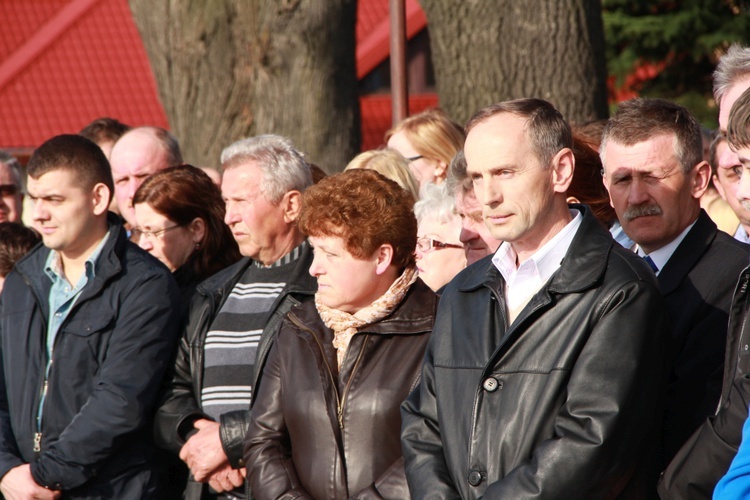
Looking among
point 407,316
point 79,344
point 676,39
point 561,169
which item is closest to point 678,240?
point 561,169

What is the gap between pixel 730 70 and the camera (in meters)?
4.34

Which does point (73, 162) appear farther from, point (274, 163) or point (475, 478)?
point (475, 478)

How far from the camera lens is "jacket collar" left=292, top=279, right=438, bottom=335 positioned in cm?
413

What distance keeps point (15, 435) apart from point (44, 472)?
37 centimetres

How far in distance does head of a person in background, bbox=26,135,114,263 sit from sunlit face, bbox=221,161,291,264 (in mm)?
643

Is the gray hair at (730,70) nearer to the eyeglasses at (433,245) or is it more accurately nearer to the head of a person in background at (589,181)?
the head of a person in background at (589,181)

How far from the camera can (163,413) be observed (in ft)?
16.1

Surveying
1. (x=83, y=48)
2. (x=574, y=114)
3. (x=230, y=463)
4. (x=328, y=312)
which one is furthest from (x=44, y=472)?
(x=83, y=48)

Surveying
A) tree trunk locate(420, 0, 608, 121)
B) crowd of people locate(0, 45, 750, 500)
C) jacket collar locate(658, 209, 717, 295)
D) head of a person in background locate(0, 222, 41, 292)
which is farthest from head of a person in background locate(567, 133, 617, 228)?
head of a person in background locate(0, 222, 41, 292)

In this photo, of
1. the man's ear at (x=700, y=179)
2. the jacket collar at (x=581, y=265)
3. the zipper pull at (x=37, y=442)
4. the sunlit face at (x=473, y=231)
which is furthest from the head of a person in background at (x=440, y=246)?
the zipper pull at (x=37, y=442)

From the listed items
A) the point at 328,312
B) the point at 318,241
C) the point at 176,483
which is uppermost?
the point at 318,241

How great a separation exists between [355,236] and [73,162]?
1821mm

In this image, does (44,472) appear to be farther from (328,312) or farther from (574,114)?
(574,114)

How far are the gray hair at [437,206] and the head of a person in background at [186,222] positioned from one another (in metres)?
1.10
